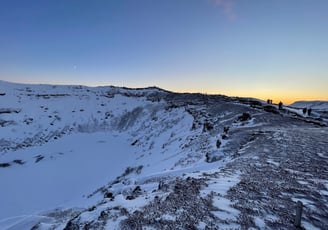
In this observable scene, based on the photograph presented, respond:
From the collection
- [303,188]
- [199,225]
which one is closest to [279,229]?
[199,225]

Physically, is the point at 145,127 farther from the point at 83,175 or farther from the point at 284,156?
the point at 284,156

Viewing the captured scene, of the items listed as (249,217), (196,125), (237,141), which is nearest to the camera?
(249,217)

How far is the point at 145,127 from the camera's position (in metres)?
35.2

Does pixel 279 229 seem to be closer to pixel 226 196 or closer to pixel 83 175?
pixel 226 196

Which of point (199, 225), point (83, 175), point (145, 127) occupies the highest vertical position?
point (199, 225)

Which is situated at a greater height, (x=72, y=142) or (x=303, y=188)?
(x=303, y=188)

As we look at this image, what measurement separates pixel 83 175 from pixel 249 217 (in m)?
19.7

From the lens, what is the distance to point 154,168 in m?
16.0

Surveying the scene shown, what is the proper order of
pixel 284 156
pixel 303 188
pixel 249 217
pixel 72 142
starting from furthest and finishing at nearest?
1. pixel 72 142
2. pixel 284 156
3. pixel 303 188
4. pixel 249 217

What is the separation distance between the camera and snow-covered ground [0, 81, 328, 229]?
589 centimetres

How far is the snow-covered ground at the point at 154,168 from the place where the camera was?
589 centimetres

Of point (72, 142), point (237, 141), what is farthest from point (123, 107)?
point (237, 141)

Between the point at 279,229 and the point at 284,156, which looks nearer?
the point at 279,229

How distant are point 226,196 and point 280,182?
2.19 metres
